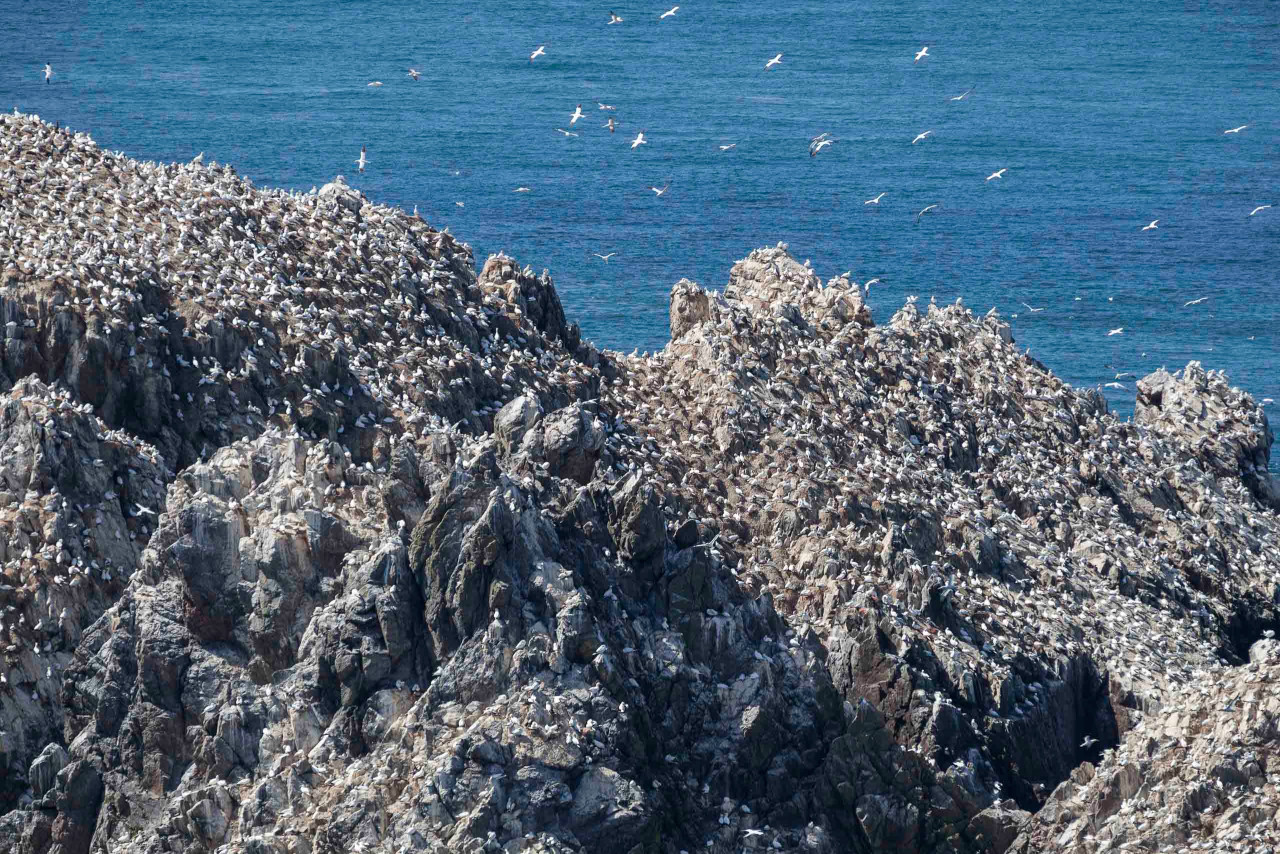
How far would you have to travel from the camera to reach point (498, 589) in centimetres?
5816

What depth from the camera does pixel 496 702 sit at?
57.0 metres

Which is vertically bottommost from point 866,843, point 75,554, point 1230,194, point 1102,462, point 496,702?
point 866,843

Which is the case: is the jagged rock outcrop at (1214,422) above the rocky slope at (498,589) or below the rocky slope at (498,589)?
above

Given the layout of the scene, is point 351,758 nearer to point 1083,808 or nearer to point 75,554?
point 75,554

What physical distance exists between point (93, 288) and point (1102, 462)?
3992cm

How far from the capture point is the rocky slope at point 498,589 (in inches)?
2245

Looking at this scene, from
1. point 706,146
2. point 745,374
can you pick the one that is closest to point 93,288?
point 745,374

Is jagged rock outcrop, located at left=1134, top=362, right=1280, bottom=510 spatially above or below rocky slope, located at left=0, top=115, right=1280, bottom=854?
above

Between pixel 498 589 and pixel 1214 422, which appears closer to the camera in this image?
pixel 498 589

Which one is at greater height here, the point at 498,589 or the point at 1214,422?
the point at 1214,422

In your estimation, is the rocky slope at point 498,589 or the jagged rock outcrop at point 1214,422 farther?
the jagged rock outcrop at point 1214,422

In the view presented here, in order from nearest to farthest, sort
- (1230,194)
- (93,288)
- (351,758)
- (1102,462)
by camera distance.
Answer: (351,758) → (93,288) → (1102,462) → (1230,194)

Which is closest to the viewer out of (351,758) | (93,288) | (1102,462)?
(351,758)

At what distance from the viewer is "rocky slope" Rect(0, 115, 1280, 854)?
57031 mm
